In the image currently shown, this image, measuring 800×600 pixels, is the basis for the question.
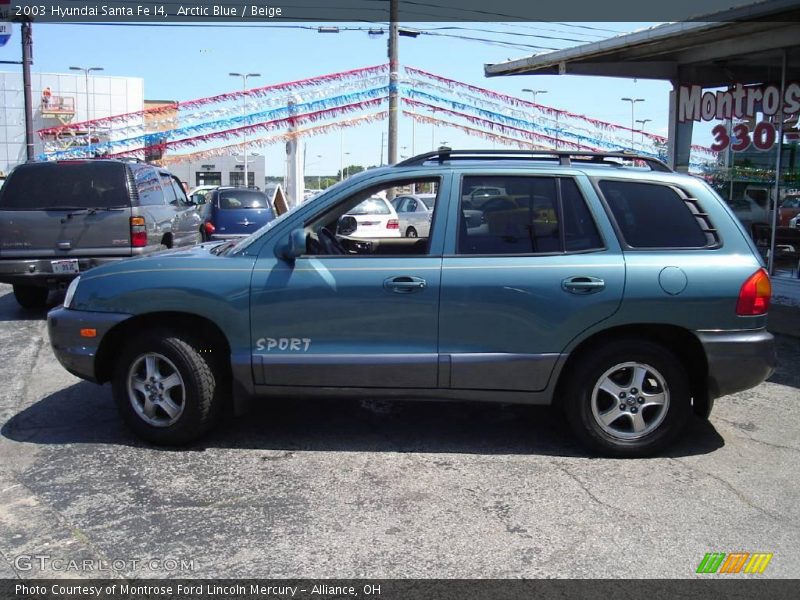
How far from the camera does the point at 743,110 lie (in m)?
11.7

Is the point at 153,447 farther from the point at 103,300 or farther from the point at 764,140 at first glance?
the point at 764,140

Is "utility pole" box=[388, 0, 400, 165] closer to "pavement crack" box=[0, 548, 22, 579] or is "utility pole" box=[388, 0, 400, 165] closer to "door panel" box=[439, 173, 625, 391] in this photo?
"door panel" box=[439, 173, 625, 391]

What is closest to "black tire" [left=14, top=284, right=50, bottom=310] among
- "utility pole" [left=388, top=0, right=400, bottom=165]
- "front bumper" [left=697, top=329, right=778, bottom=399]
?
"front bumper" [left=697, top=329, right=778, bottom=399]

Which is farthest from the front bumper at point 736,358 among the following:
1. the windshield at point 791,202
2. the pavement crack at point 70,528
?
the windshield at point 791,202

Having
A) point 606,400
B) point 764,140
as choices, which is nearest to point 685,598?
point 606,400

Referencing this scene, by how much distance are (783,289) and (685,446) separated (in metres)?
7.15

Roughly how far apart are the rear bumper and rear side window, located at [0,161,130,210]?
658 mm

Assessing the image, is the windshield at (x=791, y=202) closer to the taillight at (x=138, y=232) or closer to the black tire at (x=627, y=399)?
the black tire at (x=627, y=399)

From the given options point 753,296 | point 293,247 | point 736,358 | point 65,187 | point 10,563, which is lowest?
point 10,563

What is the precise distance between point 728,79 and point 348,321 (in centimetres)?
Result: 979

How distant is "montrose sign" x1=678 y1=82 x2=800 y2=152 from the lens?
11078 mm

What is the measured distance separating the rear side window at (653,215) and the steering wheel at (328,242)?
1.78 meters

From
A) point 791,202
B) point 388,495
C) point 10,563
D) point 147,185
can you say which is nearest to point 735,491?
point 388,495

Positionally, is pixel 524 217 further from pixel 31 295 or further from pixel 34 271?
pixel 31 295
